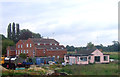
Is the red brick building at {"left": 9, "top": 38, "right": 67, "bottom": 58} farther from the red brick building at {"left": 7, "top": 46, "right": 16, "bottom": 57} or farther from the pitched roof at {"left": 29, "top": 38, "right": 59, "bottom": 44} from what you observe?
the red brick building at {"left": 7, "top": 46, "right": 16, "bottom": 57}

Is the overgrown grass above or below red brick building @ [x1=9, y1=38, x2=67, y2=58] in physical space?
below

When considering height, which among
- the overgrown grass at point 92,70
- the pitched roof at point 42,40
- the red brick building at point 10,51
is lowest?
the overgrown grass at point 92,70

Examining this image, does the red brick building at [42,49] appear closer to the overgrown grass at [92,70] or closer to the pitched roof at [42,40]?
the pitched roof at [42,40]

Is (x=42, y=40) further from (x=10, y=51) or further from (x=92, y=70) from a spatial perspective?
(x=92, y=70)

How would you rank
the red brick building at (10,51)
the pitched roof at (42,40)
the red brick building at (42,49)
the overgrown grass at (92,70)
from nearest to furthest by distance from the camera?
the overgrown grass at (92,70) → the red brick building at (42,49) → the pitched roof at (42,40) → the red brick building at (10,51)

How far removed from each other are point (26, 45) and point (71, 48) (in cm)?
2723

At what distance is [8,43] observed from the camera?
58125mm

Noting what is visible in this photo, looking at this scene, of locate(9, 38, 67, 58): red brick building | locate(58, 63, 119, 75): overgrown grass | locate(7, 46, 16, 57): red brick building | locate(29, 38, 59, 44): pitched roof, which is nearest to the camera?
locate(58, 63, 119, 75): overgrown grass

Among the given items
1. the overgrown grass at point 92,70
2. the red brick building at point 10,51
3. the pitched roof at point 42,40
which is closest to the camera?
the overgrown grass at point 92,70

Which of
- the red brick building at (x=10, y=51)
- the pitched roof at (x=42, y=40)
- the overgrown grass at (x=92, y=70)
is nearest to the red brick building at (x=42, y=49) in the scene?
the pitched roof at (x=42, y=40)

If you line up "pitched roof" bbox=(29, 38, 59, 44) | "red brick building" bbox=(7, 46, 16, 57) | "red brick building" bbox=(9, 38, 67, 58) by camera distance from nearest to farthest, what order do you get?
"red brick building" bbox=(9, 38, 67, 58), "pitched roof" bbox=(29, 38, 59, 44), "red brick building" bbox=(7, 46, 16, 57)

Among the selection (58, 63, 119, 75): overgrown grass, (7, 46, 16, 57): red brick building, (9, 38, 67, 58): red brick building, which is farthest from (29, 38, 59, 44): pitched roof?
(58, 63, 119, 75): overgrown grass

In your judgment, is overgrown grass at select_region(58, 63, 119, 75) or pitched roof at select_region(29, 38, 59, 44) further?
pitched roof at select_region(29, 38, 59, 44)

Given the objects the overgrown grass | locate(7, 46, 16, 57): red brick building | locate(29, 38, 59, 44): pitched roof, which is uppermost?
locate(29, 38, 59, 44): pitched roof
